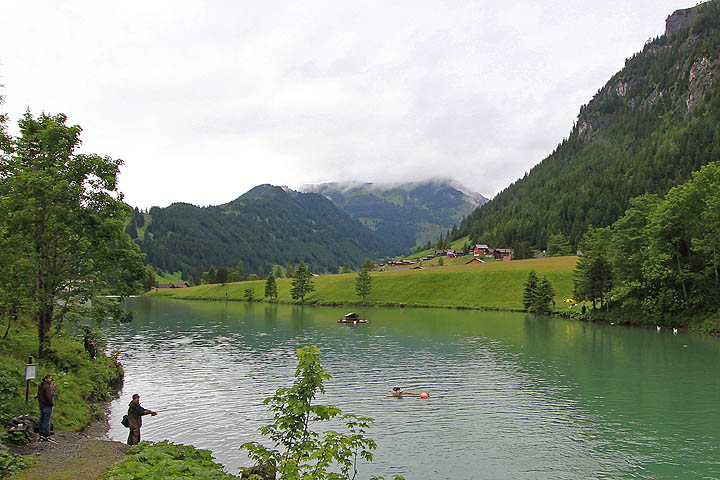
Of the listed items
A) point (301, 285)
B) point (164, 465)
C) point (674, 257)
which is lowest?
point (164, 465)

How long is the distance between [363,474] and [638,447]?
604 inches

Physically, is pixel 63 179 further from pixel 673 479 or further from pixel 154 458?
pixel 673 479

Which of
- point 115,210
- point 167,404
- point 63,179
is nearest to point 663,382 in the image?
point 167,404

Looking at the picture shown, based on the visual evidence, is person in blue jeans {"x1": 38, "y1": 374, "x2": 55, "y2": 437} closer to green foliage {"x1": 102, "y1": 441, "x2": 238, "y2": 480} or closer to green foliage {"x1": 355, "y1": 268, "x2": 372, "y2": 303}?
green foliage {"x1": 102, "y1": 441, "x2": 238, "y2": 480}

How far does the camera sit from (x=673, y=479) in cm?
2167

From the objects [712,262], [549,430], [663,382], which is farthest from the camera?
[712,262]

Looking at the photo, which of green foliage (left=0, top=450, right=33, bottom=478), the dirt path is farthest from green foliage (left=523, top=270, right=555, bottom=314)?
green foliage (left=0, top=450, right=33, bottom=478)

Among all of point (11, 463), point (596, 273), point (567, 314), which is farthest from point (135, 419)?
point (567, 314)

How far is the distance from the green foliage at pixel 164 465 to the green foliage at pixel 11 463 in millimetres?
3374

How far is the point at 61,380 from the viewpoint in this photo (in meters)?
30.5

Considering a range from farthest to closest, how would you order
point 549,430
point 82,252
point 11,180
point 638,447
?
point 82,252 → point 11,180 → point 549,430 → point 638,447

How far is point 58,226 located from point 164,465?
71.3 ft

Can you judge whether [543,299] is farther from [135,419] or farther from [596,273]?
[135,419]

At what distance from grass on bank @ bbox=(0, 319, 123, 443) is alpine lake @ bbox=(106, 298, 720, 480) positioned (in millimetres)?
1891
